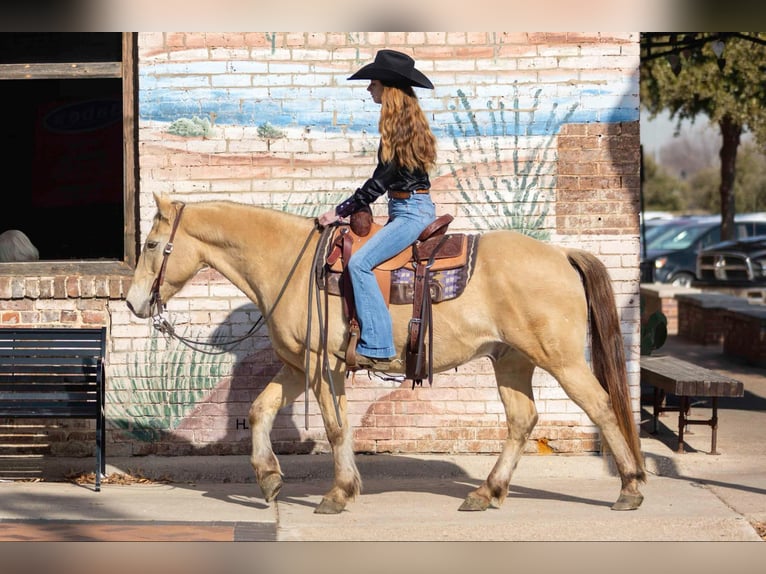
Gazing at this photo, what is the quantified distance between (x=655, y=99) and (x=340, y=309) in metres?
22.0

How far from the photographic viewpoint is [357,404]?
28.7 feet

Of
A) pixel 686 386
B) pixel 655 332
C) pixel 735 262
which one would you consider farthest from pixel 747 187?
pixel 686 386

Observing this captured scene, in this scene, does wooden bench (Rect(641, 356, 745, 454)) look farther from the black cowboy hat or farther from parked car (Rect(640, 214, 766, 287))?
parked car (Rect(640, 214, 766, 287))

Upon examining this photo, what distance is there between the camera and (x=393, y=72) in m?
7.06

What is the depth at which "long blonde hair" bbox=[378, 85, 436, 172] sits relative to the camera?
6.99m

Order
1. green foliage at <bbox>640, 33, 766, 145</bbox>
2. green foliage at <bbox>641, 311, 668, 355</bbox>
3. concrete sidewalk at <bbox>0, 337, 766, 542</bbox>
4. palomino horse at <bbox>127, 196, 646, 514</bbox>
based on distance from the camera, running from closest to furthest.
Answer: concrete sidewalk at <bbox>0, 337, 766, 542</bbox>
palomino horse at <bbox>127, 196, 646, 514</bbox>
green foliage at <bbox>641, 311, 668, 355</bbox>
green foliage at <bbox>640, 33, 766, 145</bbox>

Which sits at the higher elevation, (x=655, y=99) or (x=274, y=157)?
(x=655, y=99)

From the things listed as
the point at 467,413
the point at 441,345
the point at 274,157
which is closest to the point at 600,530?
the point at 441,345

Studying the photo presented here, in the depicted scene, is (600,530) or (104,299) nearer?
(600,530)

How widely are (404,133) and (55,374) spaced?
3.18m

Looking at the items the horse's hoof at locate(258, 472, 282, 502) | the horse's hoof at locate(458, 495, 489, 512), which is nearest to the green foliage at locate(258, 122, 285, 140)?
the horse's hoof at locate(258, 472, 282, 502)

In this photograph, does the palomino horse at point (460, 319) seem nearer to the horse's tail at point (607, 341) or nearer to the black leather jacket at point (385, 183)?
the horse's tail at point (607, 341)

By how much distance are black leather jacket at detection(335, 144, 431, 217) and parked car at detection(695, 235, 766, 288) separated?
1822 cm
